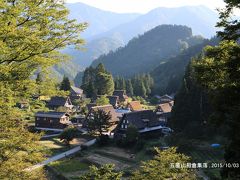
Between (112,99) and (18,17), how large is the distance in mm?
61637

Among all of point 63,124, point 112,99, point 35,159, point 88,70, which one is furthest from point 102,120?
point 88,70

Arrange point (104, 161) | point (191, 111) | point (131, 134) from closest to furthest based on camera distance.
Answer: point (104, 161) < point (131, 134) < point (191, 111)

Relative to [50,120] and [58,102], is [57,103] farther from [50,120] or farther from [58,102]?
[50,120]

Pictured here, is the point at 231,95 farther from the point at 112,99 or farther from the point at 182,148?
the point at 112,99

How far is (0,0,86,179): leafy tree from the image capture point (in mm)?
8250

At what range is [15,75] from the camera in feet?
29.8

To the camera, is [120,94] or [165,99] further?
[165,99]

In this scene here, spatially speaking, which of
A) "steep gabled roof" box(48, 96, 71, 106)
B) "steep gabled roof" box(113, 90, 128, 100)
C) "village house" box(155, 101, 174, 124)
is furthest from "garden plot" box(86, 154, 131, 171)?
"steep gabled roof" box(113, 90, 128, 100)

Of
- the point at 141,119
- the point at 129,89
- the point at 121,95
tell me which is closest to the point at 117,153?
the point at 141,119

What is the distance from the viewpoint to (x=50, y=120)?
51.8 m

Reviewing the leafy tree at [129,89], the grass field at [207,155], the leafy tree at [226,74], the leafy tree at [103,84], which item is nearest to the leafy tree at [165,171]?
the leafy tree at [226,74]

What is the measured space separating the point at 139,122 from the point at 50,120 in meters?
15.9

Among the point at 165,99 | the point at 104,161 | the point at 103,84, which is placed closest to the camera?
the point at 104,161

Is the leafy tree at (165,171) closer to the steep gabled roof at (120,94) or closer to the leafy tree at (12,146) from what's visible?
the leafy tree at (12,146)
